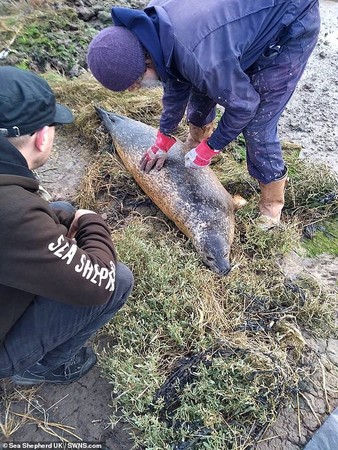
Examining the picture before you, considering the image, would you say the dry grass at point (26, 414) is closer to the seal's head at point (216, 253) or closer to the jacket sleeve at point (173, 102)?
the seal's head at point (216, 253)

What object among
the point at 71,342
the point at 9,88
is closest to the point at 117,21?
the point at 9,88

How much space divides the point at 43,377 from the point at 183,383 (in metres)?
0.78

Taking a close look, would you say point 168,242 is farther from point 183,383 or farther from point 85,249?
point 85,249

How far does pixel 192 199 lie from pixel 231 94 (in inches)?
40.7

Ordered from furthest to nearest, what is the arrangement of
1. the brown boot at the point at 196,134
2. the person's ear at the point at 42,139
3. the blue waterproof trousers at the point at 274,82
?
the brown boot at the point at 196,134, the blue waterproof trousers at the point at 274,82, the person's ear at the point at 42,139

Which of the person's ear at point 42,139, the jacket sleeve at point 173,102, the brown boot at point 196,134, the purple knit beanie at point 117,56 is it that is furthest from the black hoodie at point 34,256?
the brown boot at point 196,134

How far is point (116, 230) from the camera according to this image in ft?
11.4

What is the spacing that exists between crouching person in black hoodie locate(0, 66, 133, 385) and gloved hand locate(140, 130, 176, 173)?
143cm

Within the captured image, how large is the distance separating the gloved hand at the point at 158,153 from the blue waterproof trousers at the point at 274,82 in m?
0.68

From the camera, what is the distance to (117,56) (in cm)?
243

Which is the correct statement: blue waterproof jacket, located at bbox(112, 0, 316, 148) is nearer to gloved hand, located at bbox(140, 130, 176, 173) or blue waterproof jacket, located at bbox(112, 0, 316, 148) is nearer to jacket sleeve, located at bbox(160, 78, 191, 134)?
jacket sleeve, located at bbox(160, 78, 191, 134)

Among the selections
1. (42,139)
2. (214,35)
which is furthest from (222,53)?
(42,139)

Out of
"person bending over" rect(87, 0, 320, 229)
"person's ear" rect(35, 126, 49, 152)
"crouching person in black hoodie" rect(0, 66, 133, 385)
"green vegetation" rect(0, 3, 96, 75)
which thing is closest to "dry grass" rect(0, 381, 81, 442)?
"crouching person in black hoodie" rect(0, 66, 133, 385)

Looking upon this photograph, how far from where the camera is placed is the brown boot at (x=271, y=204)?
3.42 m
